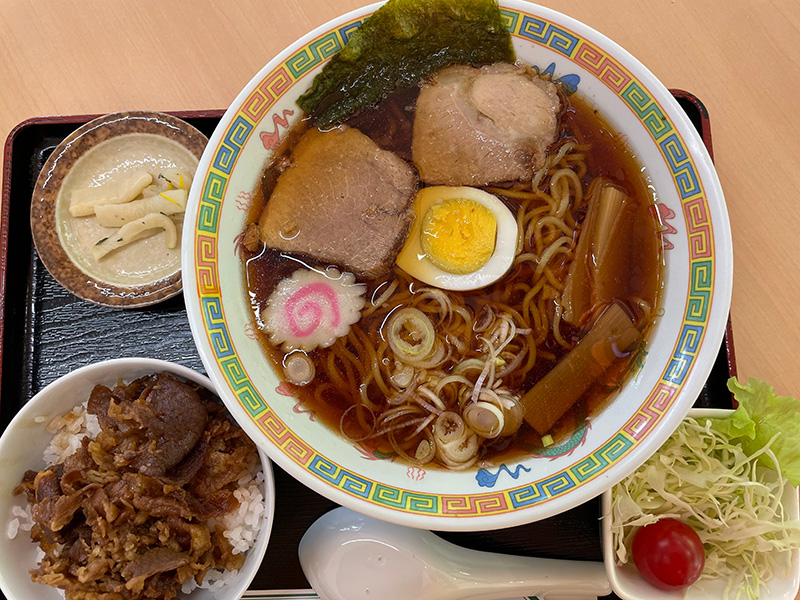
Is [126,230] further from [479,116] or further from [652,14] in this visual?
[652,14]

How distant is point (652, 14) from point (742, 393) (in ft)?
4.62

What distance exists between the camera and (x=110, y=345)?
6.24 feet

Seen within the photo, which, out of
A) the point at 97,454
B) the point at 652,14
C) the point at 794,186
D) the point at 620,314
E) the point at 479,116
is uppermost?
the point at 652,14

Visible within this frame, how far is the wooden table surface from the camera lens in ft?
6.62

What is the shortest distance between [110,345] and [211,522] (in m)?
0.69

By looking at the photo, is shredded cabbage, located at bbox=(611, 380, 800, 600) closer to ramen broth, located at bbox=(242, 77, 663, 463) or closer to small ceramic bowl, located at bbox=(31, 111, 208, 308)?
ramen broth, located at bbox=(242, 77, 663, 463)

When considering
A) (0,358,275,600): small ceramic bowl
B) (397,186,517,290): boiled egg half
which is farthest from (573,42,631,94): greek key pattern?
(0,358,275,600): small ceramic bowl

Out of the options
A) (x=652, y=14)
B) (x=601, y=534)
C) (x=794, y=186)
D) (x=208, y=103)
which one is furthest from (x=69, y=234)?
(x=794, y=186)

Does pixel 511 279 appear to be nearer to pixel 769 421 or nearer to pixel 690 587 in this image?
pixel 769 421

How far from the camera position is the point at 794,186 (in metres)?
2.03

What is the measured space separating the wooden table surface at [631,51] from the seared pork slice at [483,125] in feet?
2.06

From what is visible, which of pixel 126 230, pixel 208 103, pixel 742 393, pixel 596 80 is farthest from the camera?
pixel 208 103

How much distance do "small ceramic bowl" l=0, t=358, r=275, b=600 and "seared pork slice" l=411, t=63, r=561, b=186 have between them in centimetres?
100

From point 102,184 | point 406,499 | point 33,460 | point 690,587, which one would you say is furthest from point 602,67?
point 33,460
